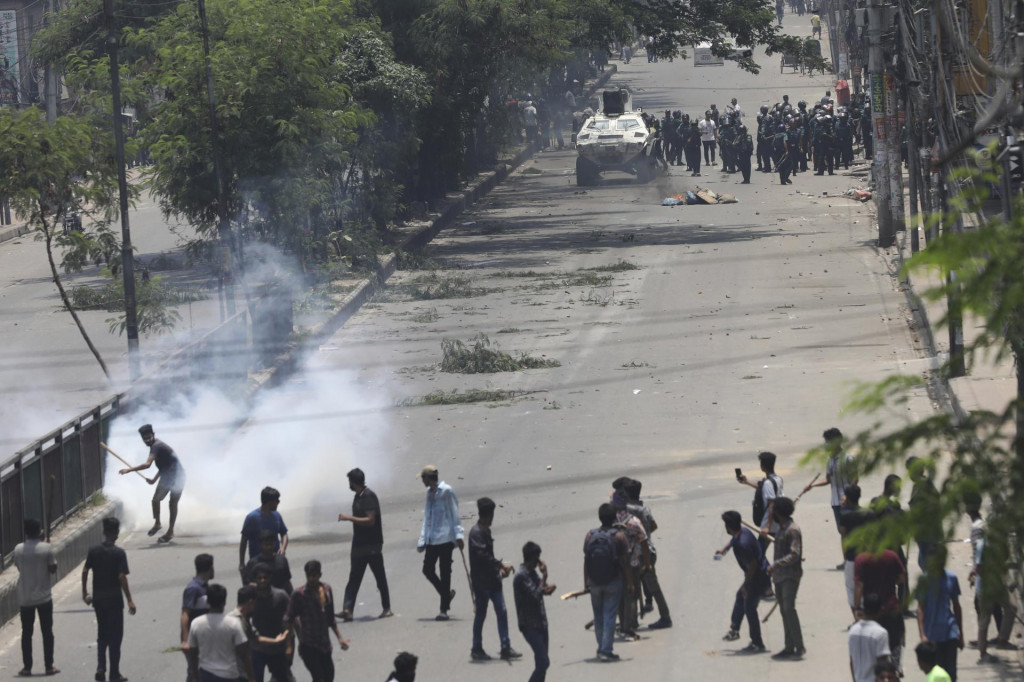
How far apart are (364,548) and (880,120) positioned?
61.8 feet

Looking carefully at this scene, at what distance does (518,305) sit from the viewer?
83.3 ft

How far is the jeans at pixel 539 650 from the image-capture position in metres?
9.16

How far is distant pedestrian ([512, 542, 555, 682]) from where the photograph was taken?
365 inches

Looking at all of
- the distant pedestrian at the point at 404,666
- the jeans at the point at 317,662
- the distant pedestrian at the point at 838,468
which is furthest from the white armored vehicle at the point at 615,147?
the distant pedestrian at the point at 404,666

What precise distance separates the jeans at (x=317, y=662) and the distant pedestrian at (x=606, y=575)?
1.81 meters

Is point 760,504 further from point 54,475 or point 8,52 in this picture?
point 8,52

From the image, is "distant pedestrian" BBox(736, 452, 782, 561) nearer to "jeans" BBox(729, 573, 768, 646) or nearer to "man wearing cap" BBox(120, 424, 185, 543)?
"jeans" BBox(729, 573, 768, 646)

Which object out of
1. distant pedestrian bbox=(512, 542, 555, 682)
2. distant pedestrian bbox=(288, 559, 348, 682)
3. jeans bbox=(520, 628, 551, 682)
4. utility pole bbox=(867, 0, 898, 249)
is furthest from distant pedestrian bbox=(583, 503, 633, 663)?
utility pole bbox=(867, 0, 898, 249)

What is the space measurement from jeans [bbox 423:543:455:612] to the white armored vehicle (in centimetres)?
3223

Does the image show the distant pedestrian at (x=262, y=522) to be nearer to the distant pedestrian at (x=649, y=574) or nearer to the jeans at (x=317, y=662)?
the jeans at (x=317, y=662)

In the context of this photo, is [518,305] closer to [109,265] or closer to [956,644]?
[109,265]

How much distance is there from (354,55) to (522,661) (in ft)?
70.5

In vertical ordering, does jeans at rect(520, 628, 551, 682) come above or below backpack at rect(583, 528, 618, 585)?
below

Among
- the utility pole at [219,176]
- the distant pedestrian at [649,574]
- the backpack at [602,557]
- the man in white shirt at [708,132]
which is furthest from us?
the man in white shirt at [708,132]
